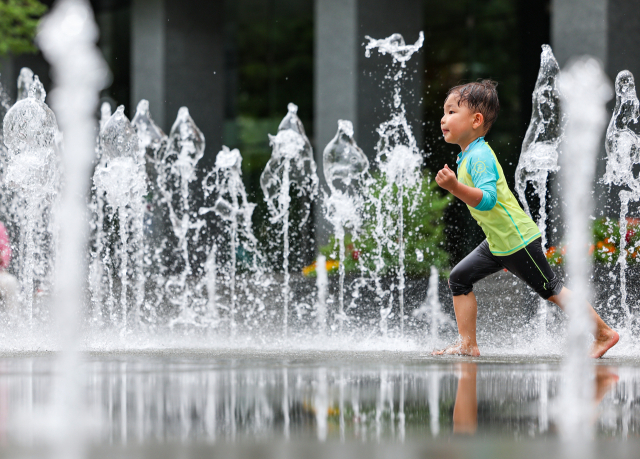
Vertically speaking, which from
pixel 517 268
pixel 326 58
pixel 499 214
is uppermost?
pixel 326 58

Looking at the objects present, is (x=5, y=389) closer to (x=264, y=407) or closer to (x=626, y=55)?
(x=264, y=407)

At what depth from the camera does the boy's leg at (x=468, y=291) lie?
15.7 ft

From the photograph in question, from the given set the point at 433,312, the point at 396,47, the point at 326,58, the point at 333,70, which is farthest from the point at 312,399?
the point at 396,47

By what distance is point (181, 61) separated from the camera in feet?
47.0

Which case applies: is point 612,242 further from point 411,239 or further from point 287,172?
point 287,172

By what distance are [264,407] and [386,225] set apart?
19.4ft

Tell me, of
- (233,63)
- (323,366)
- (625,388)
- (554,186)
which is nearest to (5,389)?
(323,366)

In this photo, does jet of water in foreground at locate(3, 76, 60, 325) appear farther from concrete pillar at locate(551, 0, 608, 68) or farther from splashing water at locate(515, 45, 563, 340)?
concrete pillar at locate(551, 0, 608, 68)

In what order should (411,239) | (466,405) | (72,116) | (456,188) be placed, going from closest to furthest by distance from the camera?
(72,116) → (466,405) → (456,188) → (411,239)

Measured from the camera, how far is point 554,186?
10055 mm

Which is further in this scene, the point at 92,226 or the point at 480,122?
the point at 92,226

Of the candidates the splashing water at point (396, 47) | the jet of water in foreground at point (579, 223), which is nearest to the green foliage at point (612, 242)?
the jet of water in foreground at point (579, 223)

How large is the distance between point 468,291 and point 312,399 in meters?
2.16

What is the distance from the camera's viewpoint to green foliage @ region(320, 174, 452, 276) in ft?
26.1
